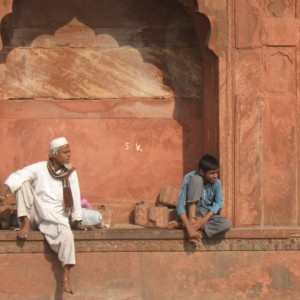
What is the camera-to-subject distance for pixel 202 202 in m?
10.5

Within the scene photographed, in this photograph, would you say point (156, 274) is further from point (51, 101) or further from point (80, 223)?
point (51, 101)

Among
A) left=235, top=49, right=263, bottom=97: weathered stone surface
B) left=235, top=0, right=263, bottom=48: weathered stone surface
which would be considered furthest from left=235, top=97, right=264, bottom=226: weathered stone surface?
left=235, top=0, right=263, bottom=48: weathered stone surface

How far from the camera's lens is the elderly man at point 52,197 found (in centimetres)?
1007

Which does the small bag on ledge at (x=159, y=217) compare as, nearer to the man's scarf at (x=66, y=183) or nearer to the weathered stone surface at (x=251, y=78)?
the man's scarf at (x=66, y=183)

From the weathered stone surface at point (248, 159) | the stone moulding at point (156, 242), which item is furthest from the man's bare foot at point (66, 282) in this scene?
the weathered stone surface at point (248, 159)

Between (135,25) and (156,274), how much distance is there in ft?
9.03

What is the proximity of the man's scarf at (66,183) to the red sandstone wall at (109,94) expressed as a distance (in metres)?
1.26

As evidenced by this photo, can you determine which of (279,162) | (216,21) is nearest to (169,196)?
(279,162)

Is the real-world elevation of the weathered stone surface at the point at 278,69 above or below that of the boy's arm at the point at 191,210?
above

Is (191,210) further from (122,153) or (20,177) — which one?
(20,177)

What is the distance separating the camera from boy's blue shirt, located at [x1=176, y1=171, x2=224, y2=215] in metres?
10.4

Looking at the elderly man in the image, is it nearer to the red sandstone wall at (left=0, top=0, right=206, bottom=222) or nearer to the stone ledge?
the stone ledge

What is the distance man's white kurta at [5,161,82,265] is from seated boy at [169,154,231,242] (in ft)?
3.43

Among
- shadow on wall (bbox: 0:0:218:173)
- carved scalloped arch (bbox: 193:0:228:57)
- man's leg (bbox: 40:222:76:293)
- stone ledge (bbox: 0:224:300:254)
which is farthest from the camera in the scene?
shadow on wall (bbox: 0:0:218:173)
